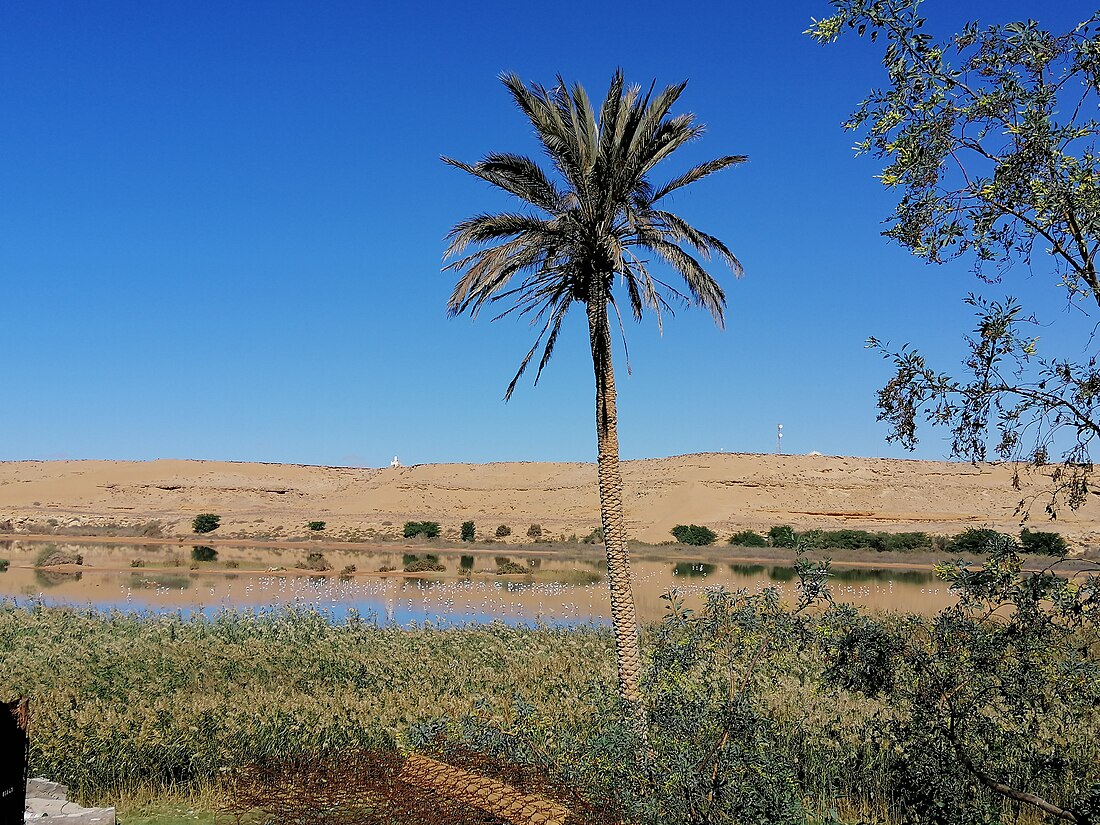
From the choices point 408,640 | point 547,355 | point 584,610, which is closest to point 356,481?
point 584,610

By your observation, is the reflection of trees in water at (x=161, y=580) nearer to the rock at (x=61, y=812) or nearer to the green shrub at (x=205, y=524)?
the rock at (x=61, y=812)

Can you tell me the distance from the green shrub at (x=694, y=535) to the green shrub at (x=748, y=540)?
1.66 meters

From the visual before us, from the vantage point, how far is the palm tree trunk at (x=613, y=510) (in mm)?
11312

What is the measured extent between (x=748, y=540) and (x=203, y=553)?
3711 centimetres

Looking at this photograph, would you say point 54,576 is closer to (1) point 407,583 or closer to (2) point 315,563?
(2) point 315,563

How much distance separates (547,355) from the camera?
1212 cm

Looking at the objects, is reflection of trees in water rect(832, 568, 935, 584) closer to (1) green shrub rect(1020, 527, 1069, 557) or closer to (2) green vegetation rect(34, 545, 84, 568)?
(1) green shrub rect(1020, 527, 1069, 557)

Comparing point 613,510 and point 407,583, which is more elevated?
point 613,510

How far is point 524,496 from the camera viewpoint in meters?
94.6

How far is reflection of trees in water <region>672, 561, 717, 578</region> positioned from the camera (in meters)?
44.9

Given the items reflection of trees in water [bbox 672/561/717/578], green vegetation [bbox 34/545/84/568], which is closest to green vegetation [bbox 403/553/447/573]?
reflection of trees in water [bbox 672/561/717/578]

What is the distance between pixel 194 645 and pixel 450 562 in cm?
3710

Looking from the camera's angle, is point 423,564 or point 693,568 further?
point 423,564

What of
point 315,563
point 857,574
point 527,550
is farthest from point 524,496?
point 857,574
